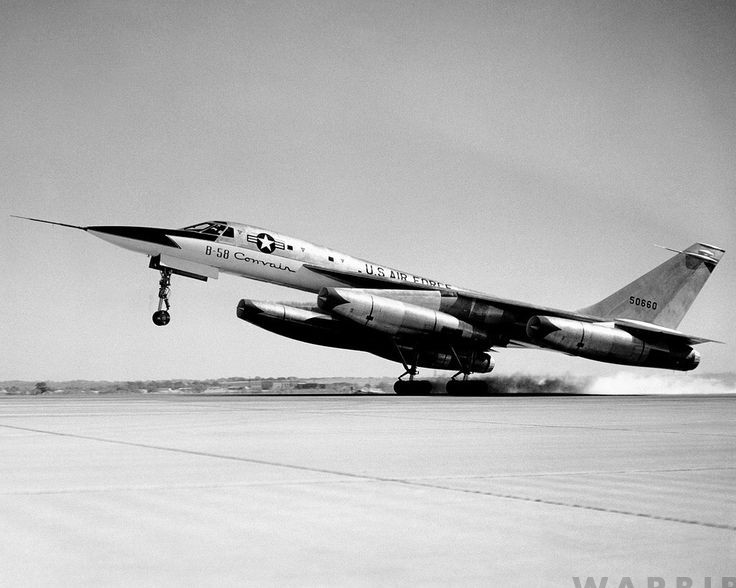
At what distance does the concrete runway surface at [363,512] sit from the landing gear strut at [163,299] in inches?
622

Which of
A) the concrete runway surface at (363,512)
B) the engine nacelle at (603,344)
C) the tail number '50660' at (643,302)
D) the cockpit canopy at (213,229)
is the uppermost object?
the cockpit canopy at (213,229)

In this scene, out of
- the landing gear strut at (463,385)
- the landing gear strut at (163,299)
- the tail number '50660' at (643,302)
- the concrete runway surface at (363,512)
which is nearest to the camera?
the concrete runway surface at (363,512)

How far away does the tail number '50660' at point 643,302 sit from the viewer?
33.2 meters

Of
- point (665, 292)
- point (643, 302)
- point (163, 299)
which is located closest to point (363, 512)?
point (163, 299)

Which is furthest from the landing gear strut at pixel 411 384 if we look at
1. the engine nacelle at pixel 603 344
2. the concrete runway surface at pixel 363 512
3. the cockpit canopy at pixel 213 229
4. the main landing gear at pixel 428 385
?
the concrete runway surface at pixel 363 512

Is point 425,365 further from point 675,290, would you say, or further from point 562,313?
point 675,290

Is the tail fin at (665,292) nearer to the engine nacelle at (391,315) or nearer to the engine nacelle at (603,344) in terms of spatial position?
the engine nacelle at (603,344)

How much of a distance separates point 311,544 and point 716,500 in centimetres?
199

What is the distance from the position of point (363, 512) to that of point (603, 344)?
25.9m

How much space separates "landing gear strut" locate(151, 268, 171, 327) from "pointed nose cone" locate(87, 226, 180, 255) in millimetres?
670

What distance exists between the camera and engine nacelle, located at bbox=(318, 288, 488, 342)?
938 inches

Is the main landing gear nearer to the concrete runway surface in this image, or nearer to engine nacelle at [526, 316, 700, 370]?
engine nacelle at [526, 316, 700, 370]

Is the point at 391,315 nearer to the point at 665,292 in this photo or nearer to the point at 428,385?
the point at 428,385

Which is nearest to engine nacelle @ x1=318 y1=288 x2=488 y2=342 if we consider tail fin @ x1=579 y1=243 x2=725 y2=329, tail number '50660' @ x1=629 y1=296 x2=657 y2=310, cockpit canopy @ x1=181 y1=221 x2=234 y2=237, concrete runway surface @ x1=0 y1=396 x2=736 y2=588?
cockpit canopy @ x1=181 y1=221 x2=234 y2=237
